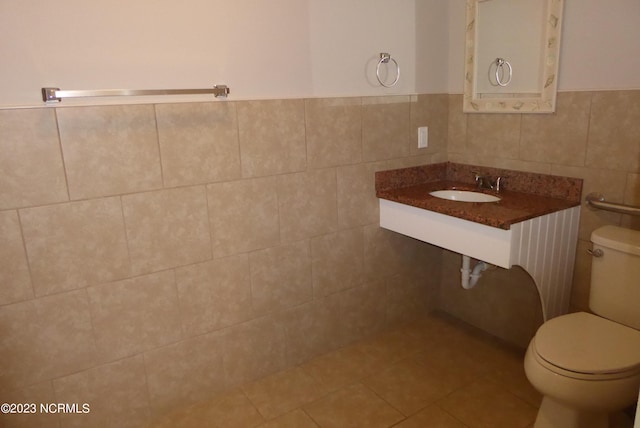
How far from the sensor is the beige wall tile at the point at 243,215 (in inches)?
77.5

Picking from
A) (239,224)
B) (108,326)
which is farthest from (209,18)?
(108,326)

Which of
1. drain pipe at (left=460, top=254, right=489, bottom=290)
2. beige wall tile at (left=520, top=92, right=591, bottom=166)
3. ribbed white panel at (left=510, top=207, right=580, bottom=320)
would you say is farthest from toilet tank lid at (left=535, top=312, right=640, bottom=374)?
beige wall tile at (left=520, top=92, right=591, bottom=166)

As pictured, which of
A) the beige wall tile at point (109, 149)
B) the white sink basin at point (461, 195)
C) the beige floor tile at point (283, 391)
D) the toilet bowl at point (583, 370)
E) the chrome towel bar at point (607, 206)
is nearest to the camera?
the toilet bowl at point (583, 370)

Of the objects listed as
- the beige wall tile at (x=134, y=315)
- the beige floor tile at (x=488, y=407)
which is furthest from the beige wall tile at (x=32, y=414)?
the beige floor tile at (x=488, y=407)

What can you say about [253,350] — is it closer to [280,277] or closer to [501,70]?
[280,277]

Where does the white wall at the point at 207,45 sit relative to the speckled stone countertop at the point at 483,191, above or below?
above

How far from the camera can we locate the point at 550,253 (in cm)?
202

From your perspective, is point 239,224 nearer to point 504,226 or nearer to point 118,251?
point 118,251

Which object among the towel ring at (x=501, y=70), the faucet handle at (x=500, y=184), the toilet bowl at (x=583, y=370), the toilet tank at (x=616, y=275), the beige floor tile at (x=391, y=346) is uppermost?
the towel ring at (x=501, y=70)

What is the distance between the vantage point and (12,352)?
167 centimetres

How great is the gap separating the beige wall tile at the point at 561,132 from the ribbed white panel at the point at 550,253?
262mm

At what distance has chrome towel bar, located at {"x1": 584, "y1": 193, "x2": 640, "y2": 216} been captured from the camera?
6.06 ft

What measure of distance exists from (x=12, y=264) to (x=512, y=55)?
2.32 metres

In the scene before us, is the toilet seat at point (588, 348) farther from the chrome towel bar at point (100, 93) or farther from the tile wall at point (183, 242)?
the chrome towel bar at point (100, 93)
